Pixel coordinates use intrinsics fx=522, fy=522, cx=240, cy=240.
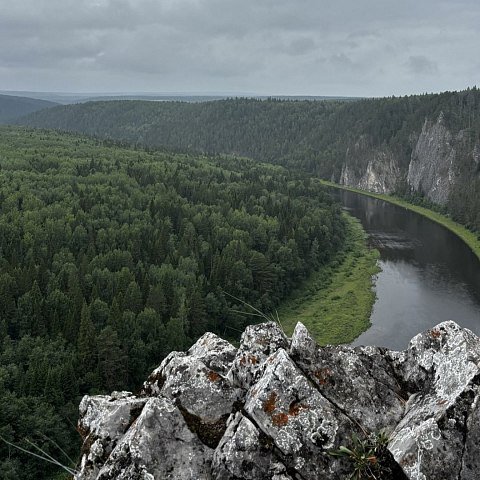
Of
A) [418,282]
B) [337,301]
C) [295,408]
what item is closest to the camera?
[295,408]

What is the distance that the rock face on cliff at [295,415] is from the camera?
1314 cm

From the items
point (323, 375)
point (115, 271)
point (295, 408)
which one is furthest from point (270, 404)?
point (115, 271)

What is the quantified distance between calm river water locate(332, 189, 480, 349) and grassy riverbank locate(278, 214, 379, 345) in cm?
213

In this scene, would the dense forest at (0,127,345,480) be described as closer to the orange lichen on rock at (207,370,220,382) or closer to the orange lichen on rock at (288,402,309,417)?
the orange lichen on rock at (207,370,220,382)

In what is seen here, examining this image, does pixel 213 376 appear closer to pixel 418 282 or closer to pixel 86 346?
pixel 86 346

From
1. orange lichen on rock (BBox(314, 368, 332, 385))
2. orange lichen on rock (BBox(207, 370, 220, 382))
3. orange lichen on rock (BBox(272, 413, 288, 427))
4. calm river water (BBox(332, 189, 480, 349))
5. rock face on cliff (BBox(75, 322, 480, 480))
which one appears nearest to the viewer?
rock face on cliff (BBox(75, 322, 480, 480))

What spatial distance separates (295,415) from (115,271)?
241 ft

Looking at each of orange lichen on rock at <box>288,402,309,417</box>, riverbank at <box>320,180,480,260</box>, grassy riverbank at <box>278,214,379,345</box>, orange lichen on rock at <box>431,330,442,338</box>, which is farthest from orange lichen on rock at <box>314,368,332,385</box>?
riverbank at <box>320,180,480,260</box>

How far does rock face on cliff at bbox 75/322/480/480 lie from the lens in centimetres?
1314

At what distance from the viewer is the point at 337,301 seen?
8975cm

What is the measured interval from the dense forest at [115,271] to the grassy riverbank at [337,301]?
3599mm

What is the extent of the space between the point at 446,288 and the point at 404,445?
88726 millimetres

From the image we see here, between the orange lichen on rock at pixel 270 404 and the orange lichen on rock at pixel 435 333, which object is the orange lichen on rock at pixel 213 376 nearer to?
the orange lichen on rock at pixel 270 404

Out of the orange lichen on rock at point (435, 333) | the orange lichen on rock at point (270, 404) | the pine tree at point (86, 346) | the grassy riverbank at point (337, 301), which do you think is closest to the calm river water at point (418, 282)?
the grassy riverbank at point (337, 301)
